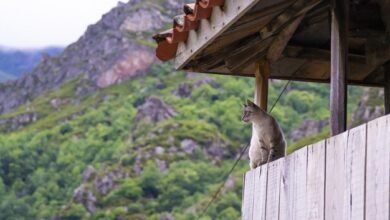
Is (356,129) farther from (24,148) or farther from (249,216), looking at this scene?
(24,148)

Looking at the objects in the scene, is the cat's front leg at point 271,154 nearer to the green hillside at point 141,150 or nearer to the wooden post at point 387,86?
the wooden post at point 387,86

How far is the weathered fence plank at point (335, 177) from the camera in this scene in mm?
4742

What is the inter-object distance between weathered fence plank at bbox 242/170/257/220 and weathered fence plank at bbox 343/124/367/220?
1611 mm

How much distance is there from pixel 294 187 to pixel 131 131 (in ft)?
318

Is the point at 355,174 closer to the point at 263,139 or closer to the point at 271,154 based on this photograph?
the point at 271,154

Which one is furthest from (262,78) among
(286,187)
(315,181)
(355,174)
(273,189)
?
(355,174)

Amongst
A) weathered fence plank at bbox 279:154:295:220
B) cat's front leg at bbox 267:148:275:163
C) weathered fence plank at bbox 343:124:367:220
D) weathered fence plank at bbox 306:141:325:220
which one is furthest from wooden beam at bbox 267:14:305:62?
weathered fence plank at bbox 343:124:367:220

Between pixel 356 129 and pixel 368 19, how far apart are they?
3.01 metres

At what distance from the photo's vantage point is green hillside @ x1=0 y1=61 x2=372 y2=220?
8262 cm

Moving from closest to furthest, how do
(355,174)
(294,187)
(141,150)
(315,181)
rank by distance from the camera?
(355,174) < (315,181) < (294,187) < (141,150)

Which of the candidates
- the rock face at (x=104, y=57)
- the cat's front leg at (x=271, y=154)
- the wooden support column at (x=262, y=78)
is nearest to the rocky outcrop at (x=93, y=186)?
the rock face at (x=104, y=57)

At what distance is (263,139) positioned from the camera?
23.7 ft

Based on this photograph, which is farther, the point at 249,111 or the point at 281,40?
the point at 249,111

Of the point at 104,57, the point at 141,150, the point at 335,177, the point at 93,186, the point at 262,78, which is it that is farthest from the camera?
the point at 104,57
